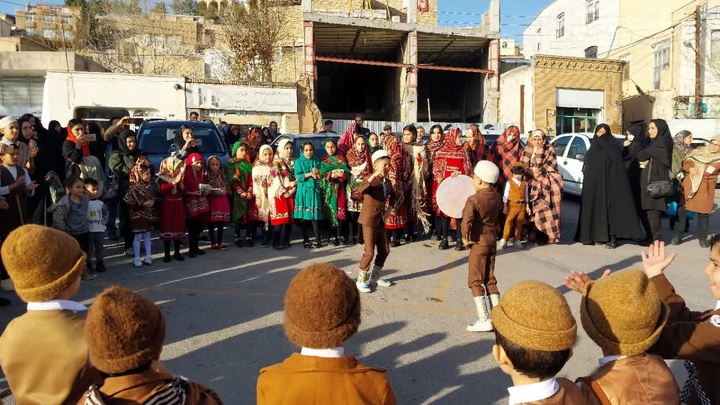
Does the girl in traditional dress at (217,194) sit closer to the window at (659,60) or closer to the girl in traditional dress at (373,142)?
the girl in traditional dress at (373,142)

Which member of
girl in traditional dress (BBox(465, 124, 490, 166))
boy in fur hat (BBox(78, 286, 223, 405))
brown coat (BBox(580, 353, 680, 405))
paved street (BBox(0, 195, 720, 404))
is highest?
girl in traditional dress (BBox(465, 124, 490, 166))

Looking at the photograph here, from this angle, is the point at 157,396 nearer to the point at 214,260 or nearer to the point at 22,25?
the point at 214,260

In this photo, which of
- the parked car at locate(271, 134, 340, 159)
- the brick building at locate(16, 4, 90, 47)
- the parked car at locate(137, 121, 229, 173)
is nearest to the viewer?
the parked car at locate(137, 121, 229, 173)

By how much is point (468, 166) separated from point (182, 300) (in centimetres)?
513

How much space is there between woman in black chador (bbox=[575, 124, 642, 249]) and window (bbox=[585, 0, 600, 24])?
2895 cm

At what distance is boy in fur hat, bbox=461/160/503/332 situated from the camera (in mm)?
4902

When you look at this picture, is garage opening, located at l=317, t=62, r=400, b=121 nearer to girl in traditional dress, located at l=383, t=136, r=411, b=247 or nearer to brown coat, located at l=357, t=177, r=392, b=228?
girl in traditional dress, located at l=383, t=136, r=411, b=247

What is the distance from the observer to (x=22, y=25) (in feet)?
127

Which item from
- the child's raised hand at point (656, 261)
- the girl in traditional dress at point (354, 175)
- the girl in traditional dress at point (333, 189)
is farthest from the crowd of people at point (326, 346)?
the girl in traditional dress at point (333, 189)

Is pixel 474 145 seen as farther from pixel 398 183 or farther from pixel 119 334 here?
pixel 119 334

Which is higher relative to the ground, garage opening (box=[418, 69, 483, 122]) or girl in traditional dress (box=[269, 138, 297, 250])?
garage opening (box=[418, 69, 483, 122])

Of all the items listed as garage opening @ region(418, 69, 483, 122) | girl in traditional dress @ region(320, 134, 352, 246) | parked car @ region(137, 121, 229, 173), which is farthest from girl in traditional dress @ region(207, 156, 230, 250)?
garage opening @ region(418, 69, 483, 122)

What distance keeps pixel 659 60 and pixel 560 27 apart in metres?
10.6

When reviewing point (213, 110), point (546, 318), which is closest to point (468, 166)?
point (546, 318)
